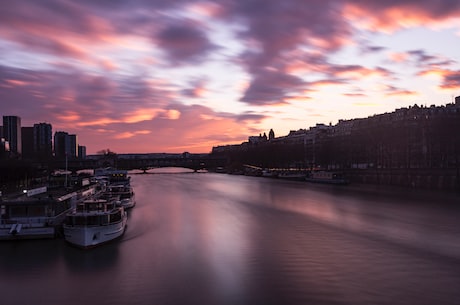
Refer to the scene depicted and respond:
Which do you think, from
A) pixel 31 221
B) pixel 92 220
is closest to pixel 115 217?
pixel 92 220

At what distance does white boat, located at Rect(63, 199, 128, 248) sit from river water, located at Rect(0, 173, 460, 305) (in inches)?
20.6

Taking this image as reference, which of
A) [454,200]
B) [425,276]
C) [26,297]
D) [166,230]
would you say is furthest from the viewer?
[454,200]

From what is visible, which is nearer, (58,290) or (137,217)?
(58,290)

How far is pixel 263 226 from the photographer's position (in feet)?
114

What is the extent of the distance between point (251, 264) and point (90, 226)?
9.69m

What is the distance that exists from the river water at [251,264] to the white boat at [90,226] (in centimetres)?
52

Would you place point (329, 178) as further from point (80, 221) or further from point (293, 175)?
point (80, 221)

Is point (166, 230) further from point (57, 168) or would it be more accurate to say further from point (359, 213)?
point (57, 168)

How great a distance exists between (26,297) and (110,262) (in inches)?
212

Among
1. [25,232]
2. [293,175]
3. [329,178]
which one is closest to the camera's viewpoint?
[25,232]

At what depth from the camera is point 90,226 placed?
26188 millimetres

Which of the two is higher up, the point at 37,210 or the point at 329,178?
the point at 37,210

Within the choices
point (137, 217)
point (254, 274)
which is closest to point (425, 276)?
point (254, 274)

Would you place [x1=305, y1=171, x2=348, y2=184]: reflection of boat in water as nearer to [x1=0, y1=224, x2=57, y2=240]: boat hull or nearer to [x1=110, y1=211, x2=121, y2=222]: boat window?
[x1=110, y1=211, x2=121, y2=222]: boat window
